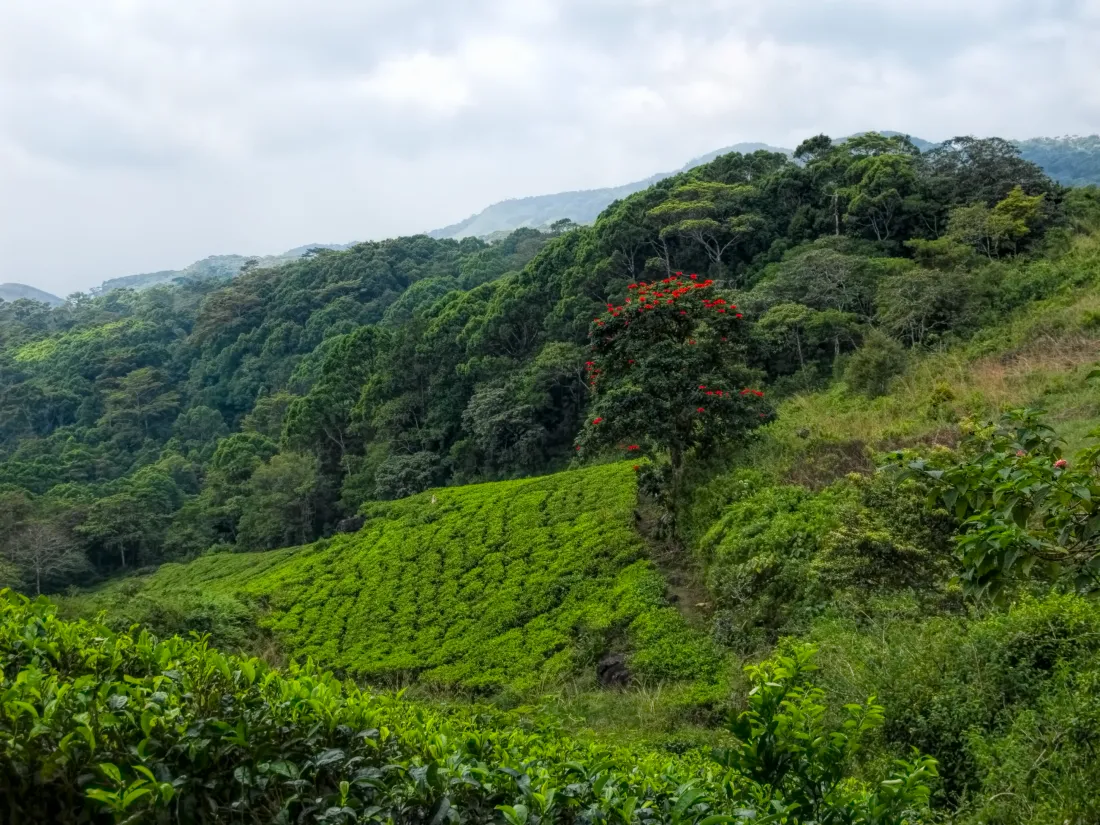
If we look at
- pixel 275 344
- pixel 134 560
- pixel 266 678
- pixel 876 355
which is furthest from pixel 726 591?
pixel 275 344

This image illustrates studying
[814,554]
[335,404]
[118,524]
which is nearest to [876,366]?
[814,554]

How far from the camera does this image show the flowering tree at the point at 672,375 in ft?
33.8

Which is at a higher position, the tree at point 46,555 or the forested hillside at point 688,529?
Answer: the forested hillside at point 688,529

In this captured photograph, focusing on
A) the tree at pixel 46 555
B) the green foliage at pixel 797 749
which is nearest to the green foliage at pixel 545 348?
the tree at pixel 46 555

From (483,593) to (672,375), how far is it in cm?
475

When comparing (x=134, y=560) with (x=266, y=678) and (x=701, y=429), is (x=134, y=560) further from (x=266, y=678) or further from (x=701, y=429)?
(x=266, y=678)

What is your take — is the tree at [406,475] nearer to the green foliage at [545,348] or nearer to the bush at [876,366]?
the green foliage at [545,348]

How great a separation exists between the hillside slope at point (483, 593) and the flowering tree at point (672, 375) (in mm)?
1984

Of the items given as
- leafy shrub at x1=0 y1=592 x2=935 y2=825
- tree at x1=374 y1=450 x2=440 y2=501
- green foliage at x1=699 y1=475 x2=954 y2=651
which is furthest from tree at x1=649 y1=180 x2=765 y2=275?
leafy shrub at x1=0 y1=592 x2=935 y2=825

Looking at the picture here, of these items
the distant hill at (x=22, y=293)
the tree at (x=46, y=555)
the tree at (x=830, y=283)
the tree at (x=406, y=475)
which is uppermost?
the distant hill at (x=22, y=293)

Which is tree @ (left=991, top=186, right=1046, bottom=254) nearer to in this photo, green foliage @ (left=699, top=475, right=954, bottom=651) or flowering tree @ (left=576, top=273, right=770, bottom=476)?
flowering tree @ (left=576, top=273, right=770, bottom=476)

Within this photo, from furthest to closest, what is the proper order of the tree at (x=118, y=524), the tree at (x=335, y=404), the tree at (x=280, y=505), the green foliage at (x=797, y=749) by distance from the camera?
1. the tree at (x=118, y=524)
2. the tree at (x=335, y=404)
3. the tree at (x=280, y=505)
4. the green foliage at (x=797, y=749)

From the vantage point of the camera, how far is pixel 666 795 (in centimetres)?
211

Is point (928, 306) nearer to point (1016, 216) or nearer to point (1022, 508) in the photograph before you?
point (1016, 216)
